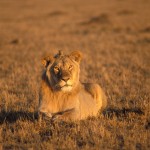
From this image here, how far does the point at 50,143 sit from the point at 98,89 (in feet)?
7.34

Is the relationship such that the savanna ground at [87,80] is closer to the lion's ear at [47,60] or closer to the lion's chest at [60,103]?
the lion's chest at [60,103]

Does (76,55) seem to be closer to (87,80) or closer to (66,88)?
(66,88)

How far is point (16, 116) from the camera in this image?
22.2 feet

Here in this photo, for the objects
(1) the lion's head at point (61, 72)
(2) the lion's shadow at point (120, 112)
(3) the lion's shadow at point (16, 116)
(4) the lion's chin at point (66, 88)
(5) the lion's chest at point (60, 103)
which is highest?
(1) the lion's head at point (61, 72)

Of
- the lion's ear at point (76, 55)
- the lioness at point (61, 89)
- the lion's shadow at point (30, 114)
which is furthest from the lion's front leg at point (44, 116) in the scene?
the lion's ear at point (76, 55)

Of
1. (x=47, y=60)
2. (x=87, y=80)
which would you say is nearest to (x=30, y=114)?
(x=47, y=60)

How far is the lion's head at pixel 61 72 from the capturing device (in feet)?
18.6

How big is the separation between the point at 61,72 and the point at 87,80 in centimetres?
438

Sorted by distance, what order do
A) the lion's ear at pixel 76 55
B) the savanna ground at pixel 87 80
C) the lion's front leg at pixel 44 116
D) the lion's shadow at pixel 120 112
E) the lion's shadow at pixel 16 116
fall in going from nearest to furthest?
the savanna ground at pixel 87 80, the lion's front leg at pixel 44 116, the lion's ear at pixel 76 55, the lion's shadow at pixel 16 116, the lion's shadow at pixel 120 112

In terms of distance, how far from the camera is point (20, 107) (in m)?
7.38

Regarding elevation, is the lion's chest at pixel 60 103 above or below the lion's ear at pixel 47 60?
below

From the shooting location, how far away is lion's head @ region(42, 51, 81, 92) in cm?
568

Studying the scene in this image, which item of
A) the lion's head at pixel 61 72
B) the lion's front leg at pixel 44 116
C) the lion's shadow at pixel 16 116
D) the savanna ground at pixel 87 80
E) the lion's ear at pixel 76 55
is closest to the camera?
the savanna ground at pixel 87 80

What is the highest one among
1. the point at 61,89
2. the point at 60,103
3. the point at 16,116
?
the point at 61,89
